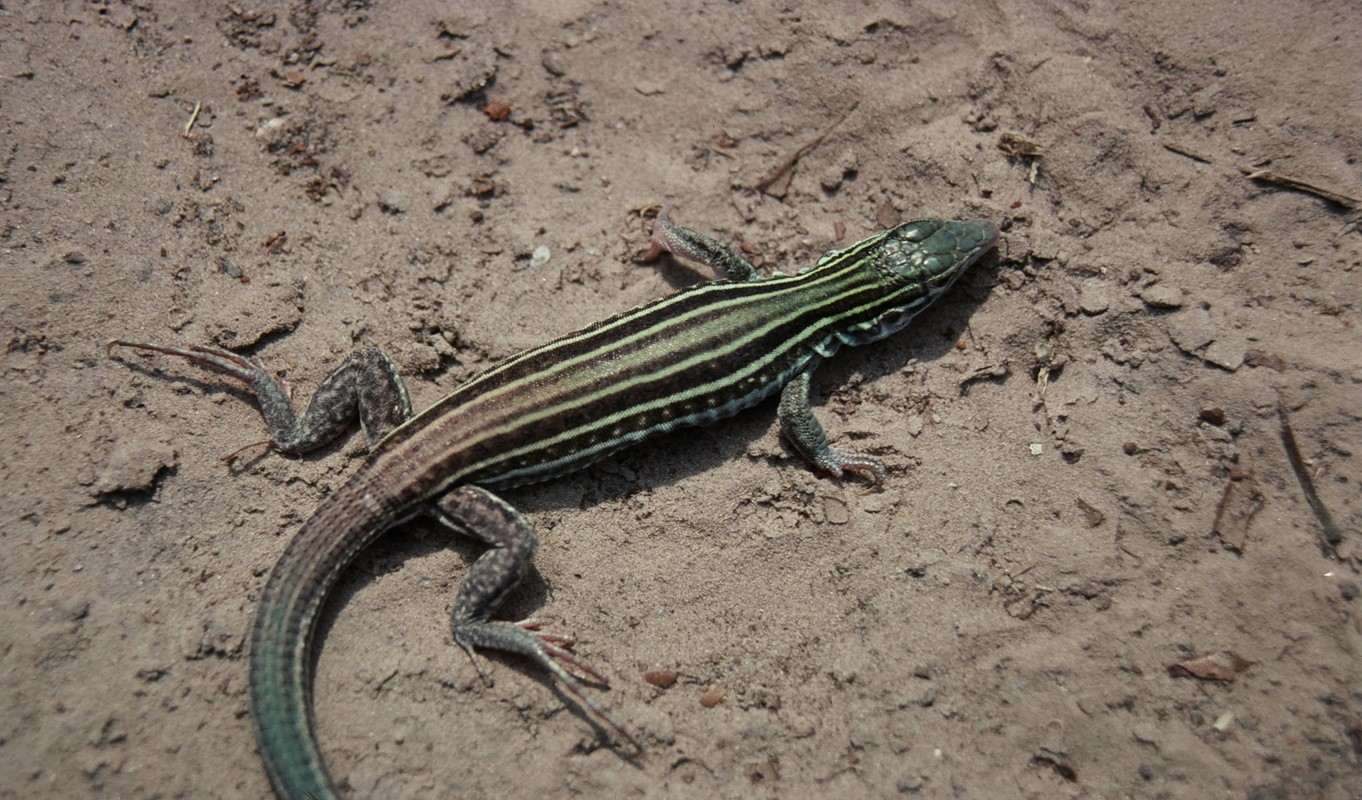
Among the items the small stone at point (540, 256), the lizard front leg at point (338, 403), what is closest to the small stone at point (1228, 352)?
the small stone at point (540, 256)

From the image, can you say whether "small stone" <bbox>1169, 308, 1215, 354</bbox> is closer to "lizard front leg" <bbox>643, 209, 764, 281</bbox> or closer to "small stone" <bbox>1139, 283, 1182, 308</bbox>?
"small stone" <bbox>1139, 283, 1182, 308</bbox>

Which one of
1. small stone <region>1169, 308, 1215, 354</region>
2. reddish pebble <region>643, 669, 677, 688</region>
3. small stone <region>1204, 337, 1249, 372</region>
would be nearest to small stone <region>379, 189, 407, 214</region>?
reddish pebble <region>643, 669, 677, 688</region>

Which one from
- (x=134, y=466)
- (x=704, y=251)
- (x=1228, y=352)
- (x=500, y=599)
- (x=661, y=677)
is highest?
(x=704, y=251)

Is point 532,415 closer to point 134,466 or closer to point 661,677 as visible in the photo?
point 661,677

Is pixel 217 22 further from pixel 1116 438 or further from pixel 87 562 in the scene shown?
pixel 1116 438

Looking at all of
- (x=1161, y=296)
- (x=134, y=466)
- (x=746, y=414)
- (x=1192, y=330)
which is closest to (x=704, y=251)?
(x=746, y=414)

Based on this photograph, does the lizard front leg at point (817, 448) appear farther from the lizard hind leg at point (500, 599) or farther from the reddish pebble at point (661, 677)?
the lizard hind leg at point (500, 599)
